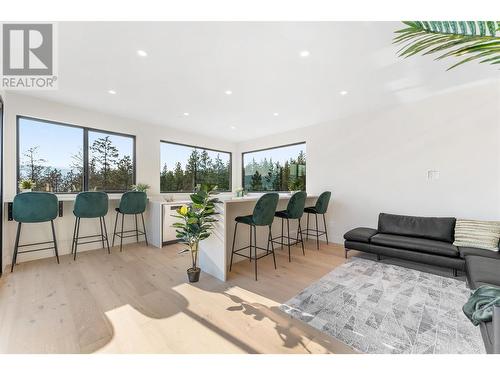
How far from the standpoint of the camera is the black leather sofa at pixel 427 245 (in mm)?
2147

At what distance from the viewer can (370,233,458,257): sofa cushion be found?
273 centimetres

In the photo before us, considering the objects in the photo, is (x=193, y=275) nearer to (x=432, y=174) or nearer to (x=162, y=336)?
(x=162, y=336)

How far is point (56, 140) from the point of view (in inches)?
147

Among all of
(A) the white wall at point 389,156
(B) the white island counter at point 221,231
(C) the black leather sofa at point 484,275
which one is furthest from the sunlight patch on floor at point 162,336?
(A) the white wall at point 389,156

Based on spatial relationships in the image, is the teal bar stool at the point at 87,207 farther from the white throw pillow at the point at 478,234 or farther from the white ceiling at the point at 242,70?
the white throw pillow at the point at 478,234

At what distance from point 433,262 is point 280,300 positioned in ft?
7.12

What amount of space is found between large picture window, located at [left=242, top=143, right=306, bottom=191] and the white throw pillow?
2.85m

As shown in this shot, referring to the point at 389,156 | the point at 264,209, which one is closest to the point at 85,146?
the point at 264,209

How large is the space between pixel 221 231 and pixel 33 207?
2.62 meters

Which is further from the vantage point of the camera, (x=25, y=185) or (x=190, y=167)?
(x=190, y=167)

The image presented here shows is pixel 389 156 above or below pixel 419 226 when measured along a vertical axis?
above

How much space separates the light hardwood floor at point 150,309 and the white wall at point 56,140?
1.58 feet
